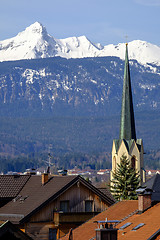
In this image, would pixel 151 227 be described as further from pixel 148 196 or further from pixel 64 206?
pixel 64 206

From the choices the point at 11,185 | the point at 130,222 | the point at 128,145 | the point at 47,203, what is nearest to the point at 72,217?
the point at 47,203

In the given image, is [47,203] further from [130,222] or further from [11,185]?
[130,222]

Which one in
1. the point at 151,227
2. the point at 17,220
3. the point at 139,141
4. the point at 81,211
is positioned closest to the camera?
the point at 151,227

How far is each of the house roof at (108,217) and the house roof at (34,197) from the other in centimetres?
387

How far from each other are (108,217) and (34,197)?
7.15 meters

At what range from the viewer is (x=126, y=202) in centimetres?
5206

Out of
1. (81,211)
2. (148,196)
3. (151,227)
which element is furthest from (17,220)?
(151,227)

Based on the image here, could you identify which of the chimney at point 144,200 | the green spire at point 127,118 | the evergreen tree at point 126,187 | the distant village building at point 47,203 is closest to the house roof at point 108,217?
the chimney at point 144,200

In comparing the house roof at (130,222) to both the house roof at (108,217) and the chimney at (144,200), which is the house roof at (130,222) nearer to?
the house roof at (108,217)

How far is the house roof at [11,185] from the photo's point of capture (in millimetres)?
55625

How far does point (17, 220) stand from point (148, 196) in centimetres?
924

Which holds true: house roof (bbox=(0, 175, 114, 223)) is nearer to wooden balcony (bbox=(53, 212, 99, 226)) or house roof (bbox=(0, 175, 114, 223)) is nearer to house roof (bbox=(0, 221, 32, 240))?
wooden balcony (bbox=(53, 212, 99, 226))

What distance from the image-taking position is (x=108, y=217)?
4850 centimetres

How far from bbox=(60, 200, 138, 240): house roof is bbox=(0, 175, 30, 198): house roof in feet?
25.1
